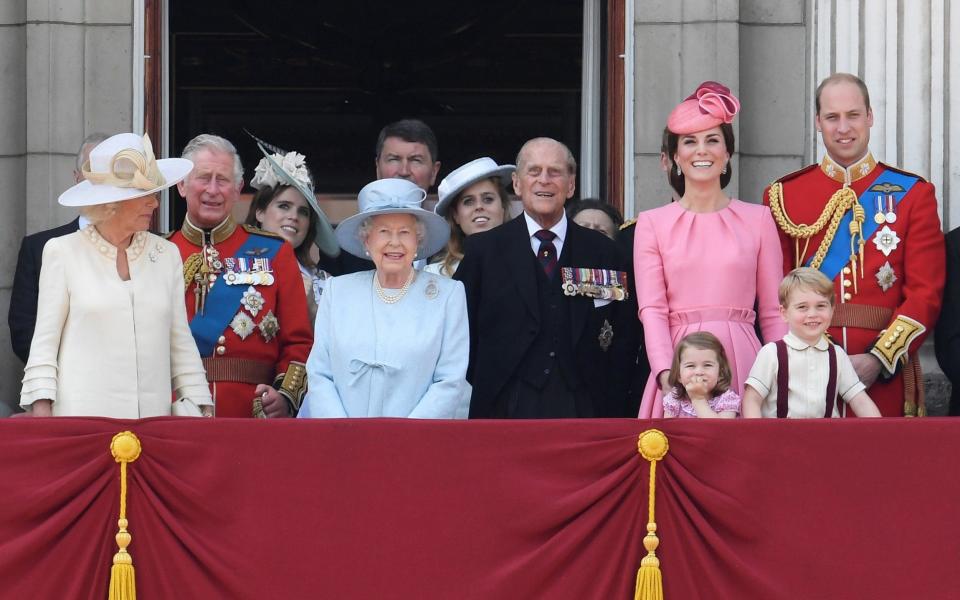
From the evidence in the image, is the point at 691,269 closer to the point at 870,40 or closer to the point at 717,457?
the point at 717,457

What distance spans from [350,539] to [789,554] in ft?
4.23

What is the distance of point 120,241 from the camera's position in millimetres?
6090

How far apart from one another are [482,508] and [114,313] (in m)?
1.33

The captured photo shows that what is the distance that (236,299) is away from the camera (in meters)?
6.93

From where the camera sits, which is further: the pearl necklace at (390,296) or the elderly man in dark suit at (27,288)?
the elderly man in dark suit at (27,288)

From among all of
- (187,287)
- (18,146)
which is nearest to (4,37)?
(18,146)

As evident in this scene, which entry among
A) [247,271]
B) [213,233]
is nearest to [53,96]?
[213,233]

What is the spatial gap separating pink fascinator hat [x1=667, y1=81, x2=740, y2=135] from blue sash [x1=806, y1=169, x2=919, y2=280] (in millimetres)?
625

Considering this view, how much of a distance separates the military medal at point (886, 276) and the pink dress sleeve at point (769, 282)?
1.37 ft

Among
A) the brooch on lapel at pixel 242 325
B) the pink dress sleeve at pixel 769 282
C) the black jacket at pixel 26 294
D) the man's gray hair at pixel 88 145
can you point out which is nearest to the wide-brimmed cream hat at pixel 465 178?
the brooch on lapel at pixel 242 325

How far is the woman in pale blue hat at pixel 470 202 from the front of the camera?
23.7 ft

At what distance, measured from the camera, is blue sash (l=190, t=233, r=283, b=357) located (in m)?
6.87

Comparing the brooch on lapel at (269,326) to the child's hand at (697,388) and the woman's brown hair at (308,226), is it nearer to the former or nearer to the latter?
the woman's brown hair at (308,226)

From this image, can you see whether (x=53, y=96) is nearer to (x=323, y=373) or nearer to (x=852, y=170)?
(x=323, y=373)
